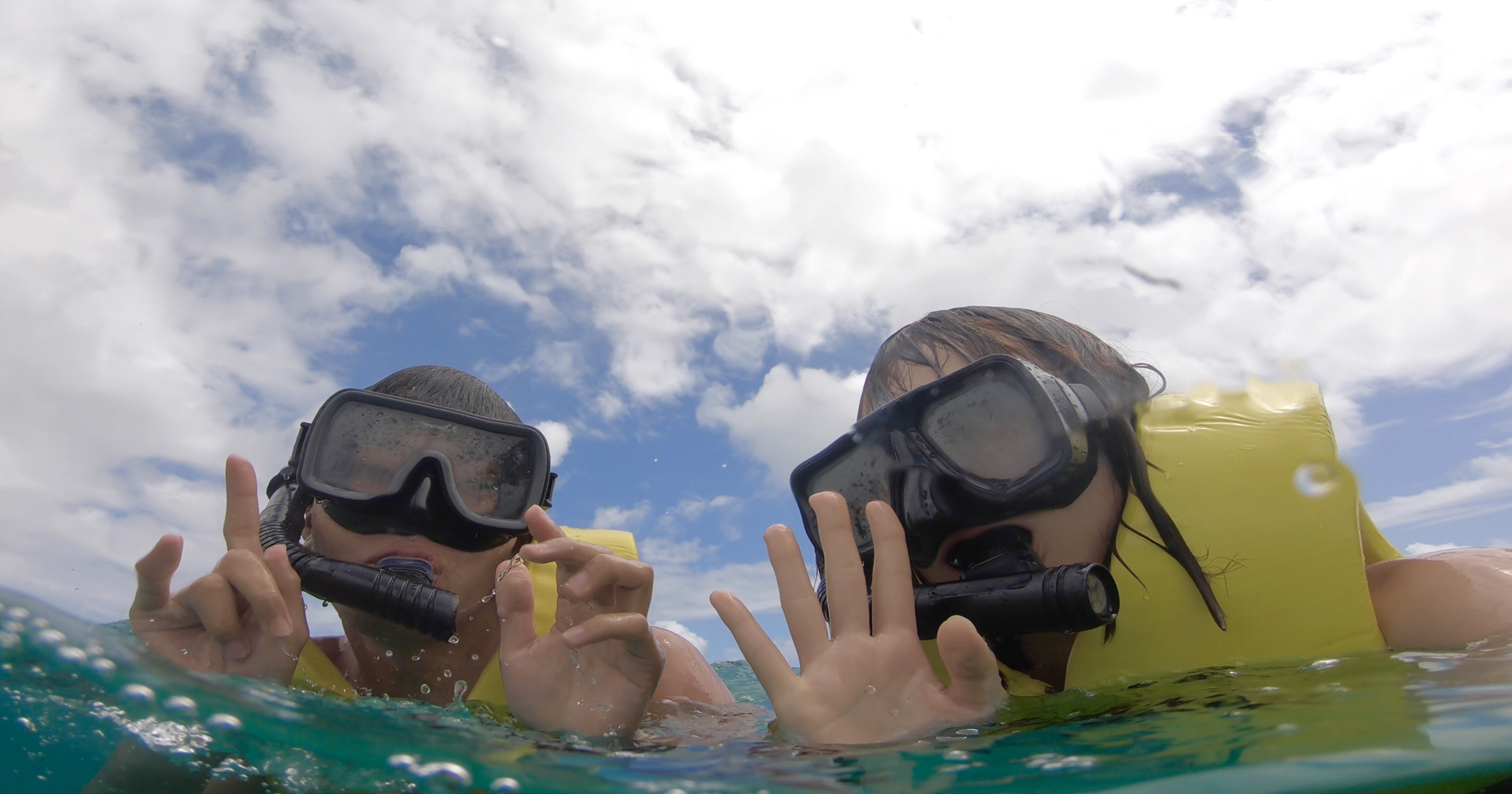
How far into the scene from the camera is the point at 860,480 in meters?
2.86

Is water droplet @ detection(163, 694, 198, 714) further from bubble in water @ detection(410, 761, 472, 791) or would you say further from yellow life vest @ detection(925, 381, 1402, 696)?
yellow life vest @ detection(925, 381, 1402, 696)

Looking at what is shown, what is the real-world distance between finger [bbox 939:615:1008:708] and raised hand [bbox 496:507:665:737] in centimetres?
78

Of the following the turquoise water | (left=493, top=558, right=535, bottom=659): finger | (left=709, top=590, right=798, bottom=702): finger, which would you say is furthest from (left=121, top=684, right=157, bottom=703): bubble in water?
(left=709, top=590, right=798, bottom=702): finger

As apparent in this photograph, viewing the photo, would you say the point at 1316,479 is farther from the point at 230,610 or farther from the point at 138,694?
the point at 138,694

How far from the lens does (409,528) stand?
3.04 m

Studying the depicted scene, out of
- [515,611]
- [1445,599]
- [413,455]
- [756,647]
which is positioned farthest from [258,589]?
[1445,599]

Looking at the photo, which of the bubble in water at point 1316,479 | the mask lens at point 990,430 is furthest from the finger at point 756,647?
the bubble in water at point 1316,479

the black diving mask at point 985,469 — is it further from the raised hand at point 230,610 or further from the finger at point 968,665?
the raised hand at point 230,610

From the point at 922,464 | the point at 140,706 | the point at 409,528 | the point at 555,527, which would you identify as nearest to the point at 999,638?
the point at 922,464

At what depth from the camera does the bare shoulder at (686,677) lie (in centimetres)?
326

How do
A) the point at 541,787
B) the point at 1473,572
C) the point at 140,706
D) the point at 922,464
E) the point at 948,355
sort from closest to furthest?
the point at 541,787 < the point at 140,706 < the point at 1473,572 < the point at 922,464 < the point at 948,355

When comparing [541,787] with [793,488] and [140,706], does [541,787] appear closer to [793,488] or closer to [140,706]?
[140,706]

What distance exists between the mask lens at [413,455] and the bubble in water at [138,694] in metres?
1.09

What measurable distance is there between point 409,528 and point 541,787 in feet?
4.92
